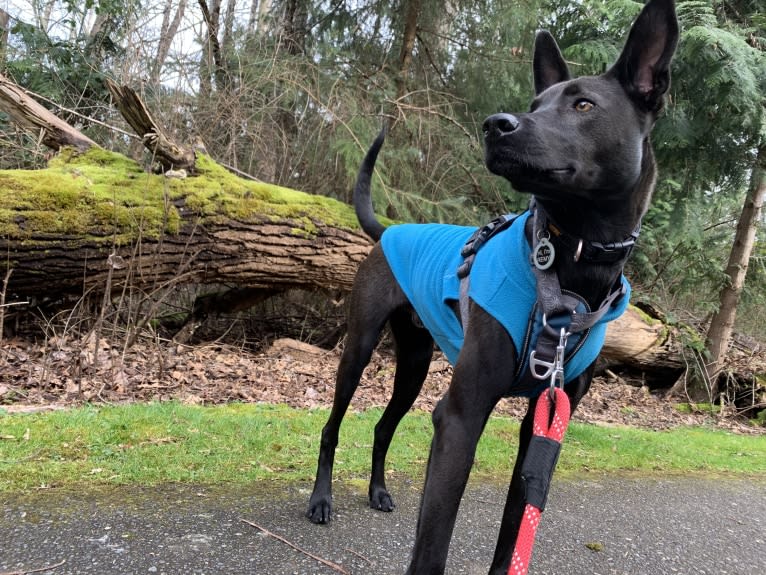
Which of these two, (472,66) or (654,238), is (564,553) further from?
(472,66)

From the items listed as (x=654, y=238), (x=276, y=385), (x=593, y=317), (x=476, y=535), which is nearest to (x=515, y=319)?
(x=593, y=317)

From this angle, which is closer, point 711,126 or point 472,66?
point 711,126

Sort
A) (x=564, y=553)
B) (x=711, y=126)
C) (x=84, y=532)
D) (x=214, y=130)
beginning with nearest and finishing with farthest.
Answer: (x=84, y=532) → (x=564, y=553) → (x=711, y=126) → (x=214, y=130)

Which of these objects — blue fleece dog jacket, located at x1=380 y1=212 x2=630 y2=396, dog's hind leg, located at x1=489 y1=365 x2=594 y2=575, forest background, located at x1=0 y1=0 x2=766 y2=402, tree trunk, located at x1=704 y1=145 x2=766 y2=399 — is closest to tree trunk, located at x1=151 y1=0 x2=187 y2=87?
forest background, located at x1=0 y1=0 x2=766 y2=402

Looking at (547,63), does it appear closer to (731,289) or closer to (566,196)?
(566,196)

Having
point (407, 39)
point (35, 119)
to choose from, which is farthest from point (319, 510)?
point (407, 39)

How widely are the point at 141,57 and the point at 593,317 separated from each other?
20.5 feet

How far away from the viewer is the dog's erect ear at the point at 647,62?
193cm

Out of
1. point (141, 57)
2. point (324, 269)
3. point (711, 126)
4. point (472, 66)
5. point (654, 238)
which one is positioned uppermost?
point (472, 66)

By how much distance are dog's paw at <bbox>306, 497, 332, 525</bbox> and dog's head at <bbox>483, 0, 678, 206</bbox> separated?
1.78 m

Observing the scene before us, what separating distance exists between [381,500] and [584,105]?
2.11 meters

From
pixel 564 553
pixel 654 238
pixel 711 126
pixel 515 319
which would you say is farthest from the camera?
pixel 654 238

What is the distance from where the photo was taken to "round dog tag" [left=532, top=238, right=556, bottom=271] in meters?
1.87

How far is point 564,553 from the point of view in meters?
2.62
